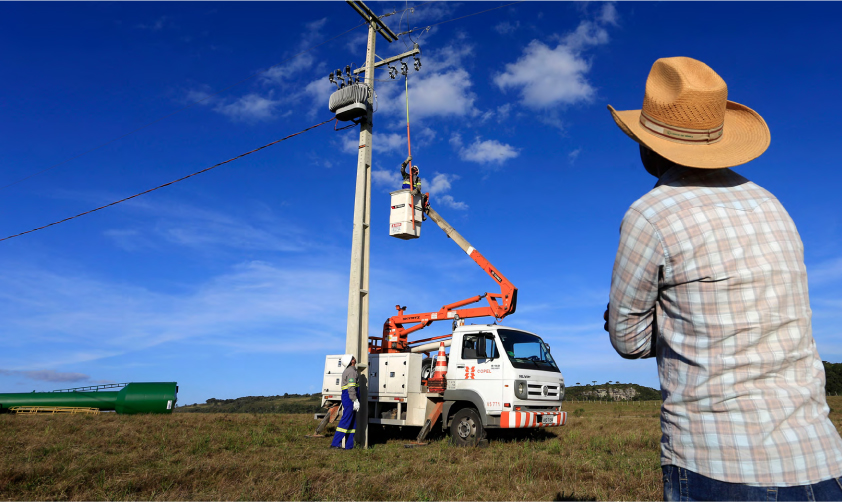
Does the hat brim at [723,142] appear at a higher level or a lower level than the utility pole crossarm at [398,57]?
lower


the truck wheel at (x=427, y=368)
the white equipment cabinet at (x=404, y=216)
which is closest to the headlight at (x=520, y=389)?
the truck wheel at (x=427, y=368)

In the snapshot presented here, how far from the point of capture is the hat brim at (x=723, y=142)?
1.77 meters

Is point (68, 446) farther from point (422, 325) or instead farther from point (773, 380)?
point (773, 380)

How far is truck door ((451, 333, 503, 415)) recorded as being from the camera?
1108 centimetres

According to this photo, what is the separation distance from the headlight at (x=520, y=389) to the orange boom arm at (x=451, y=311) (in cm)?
312

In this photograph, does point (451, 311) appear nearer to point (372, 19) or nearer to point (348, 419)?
point (348, 419)

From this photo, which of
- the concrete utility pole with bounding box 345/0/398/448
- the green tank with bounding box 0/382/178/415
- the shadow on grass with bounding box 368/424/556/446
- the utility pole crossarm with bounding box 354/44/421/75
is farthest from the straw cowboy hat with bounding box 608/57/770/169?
the green tank with bounding box 0/382/178/415

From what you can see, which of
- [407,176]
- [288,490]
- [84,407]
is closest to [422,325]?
[407,176]

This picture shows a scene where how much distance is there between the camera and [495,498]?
573 centimetres

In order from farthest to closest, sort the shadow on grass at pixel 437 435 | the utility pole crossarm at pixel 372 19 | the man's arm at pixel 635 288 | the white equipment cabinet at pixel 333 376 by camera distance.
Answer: the utility pole crossarm at pixel 372 19
the white equipment cabinet at pixel 333 376
the shadow on grass at pixel 437 435
the man's arm at pixel 635 288

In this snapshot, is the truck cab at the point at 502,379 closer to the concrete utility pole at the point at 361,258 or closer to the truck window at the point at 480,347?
the truck window at the point at 480,347

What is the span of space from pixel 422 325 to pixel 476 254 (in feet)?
8.59

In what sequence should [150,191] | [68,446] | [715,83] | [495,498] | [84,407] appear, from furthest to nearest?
1. [84,407]
2. [150,191]
3. [68,446]
4. [495,498]
5. [715,83]

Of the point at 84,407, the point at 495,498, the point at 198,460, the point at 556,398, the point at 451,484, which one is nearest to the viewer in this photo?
the point at 495,498
